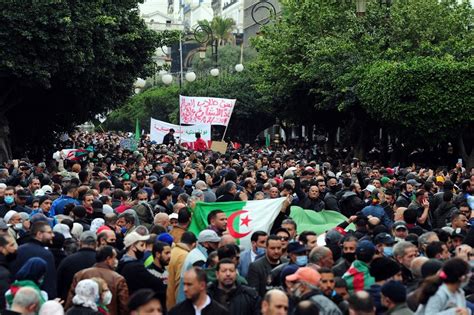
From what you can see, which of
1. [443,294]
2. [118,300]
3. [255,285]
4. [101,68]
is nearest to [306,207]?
[255,285]

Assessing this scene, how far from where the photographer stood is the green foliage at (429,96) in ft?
113

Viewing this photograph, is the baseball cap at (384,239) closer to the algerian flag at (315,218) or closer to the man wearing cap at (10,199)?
the algerian flag at (315,218)

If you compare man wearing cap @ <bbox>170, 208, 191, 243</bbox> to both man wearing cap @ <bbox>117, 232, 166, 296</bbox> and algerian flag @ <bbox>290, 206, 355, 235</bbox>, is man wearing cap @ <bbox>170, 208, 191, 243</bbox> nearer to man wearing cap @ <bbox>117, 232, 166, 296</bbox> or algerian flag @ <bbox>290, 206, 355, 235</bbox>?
man wearing cap @ <bbox>117, 232, 166, 296</bbox>

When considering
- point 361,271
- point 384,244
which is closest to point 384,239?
point 384,244

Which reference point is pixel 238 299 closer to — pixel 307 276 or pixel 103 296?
pixel 307 276

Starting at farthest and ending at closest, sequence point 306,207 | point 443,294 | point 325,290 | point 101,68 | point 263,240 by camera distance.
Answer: point 101,68 → point 306,207 → point 263,240 → point 325,290 → point 443,294

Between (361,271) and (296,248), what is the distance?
975mm

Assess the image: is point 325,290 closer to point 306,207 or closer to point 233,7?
point 306,207

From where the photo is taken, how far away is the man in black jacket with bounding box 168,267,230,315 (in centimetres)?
848

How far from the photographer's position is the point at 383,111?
35750 mm

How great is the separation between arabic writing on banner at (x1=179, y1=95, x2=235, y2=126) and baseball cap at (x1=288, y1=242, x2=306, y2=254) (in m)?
28.7

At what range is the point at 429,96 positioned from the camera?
34.8m

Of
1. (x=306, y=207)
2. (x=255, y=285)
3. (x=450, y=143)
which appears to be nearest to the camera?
(x=255, y=285)

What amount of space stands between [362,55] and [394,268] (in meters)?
31.8
